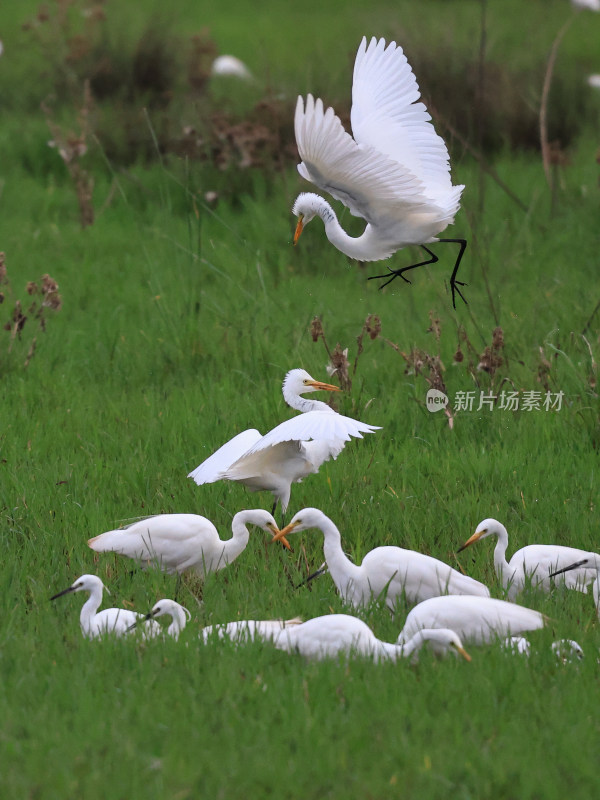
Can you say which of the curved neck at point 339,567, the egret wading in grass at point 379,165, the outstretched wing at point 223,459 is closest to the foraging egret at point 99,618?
the curved neck at point 339,567

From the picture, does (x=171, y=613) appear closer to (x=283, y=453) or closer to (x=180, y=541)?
(x=180, y=541)

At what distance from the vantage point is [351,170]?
3.96 meters

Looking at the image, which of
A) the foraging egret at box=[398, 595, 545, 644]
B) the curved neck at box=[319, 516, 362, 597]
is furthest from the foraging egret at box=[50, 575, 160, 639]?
the foraging egret at box=[398, 595, 545, 644]

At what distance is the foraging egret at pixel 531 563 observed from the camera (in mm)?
4406

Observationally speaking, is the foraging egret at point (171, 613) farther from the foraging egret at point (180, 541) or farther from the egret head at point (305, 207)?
the egret head at point (305, 207)

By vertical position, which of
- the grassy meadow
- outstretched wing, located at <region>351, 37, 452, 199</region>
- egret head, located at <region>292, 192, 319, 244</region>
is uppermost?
outstretched wing, located at <region>351, 37, 452, 199</region>

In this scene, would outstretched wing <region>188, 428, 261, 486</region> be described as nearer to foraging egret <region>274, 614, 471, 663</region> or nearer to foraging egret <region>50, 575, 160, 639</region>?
foraging egret <region>50, 575, 160, 639</region>

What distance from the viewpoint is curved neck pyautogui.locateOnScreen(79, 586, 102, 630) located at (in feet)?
12.9

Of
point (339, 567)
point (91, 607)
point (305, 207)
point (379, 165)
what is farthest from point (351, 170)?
point (91, 607)

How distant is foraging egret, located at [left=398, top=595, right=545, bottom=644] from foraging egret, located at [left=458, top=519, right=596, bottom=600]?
53cm

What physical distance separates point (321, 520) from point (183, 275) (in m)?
4.03

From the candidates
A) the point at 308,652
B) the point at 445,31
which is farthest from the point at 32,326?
the point at 445,31

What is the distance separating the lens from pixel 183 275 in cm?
817

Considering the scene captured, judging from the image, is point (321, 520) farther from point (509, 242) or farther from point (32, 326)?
point (509, 242)
